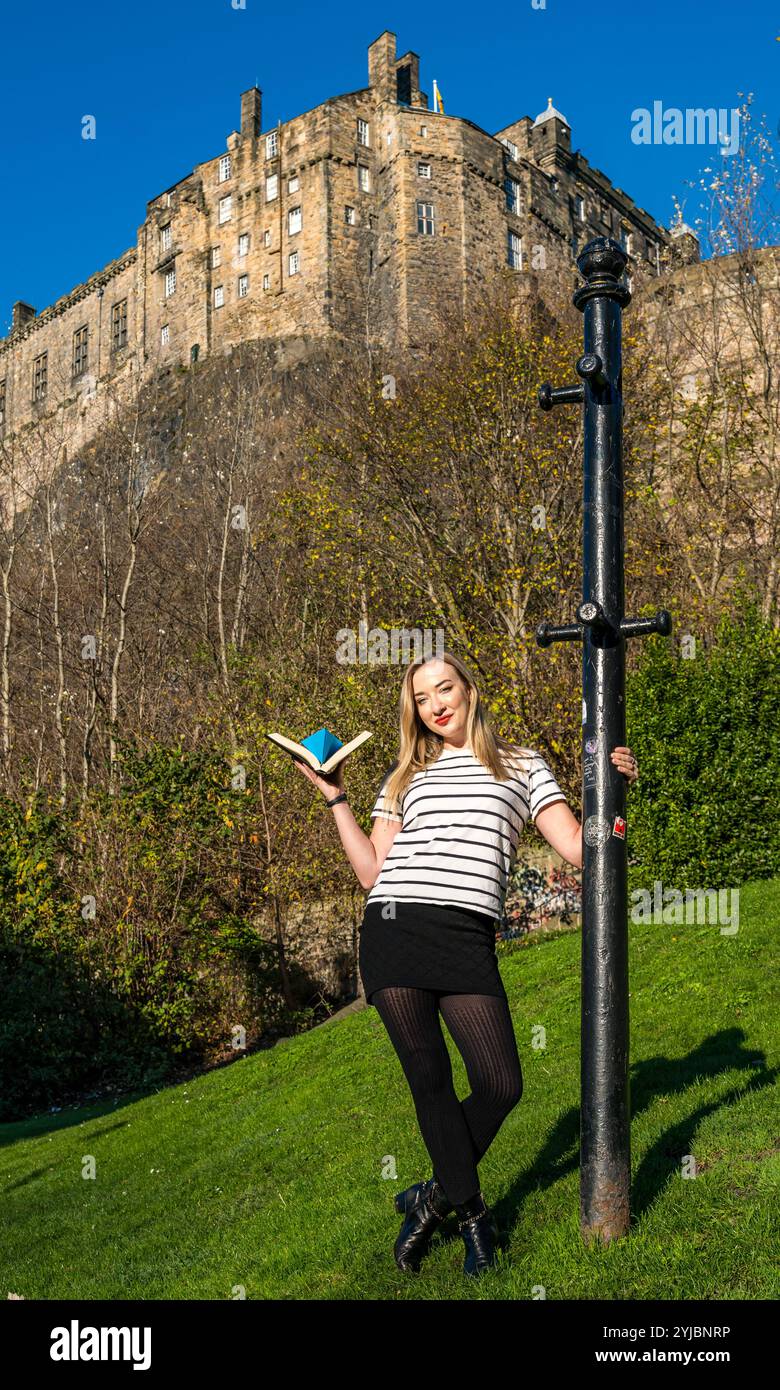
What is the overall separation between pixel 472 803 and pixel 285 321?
5145cm

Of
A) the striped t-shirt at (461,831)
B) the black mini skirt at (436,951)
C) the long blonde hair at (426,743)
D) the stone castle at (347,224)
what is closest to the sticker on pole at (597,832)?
the striped t-shirt at (461,831)

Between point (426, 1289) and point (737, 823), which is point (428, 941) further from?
point (737, 823)

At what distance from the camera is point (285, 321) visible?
52.2 m

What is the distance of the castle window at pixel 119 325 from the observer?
62.7m

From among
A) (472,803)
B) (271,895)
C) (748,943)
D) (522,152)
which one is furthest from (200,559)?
(522,152)

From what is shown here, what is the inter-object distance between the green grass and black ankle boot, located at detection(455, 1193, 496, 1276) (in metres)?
0.06

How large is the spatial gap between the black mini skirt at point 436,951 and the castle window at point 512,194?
176ft

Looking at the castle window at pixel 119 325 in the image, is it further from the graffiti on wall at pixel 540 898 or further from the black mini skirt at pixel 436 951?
the black mini skirt at pixel 436 951

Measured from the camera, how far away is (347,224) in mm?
51938

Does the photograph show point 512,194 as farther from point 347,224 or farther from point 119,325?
point 119,325

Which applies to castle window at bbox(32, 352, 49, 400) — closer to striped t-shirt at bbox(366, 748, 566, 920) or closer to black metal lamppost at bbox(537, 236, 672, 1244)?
black metal lamppost at bbox(537, 236, 672, 1244)

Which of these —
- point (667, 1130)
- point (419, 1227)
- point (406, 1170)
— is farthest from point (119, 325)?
point (419, 1227)

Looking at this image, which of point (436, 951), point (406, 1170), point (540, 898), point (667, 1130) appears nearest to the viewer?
point (436, 951)

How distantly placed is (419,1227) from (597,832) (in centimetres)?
160
